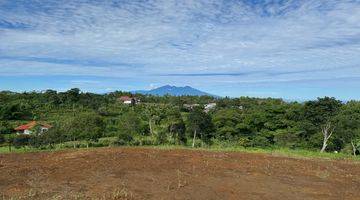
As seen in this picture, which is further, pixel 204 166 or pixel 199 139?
pixel 199 139

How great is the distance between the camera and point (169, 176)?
39.6ft

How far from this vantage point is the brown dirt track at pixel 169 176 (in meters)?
9.91

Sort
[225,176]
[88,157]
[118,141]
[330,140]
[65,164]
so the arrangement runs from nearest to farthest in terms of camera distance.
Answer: [225,176]
[65,164]
[88,157]
[118,141]
[330,140]

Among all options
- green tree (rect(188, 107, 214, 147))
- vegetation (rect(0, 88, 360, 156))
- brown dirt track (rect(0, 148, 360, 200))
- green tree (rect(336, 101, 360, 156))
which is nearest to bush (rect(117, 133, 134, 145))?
vegetation (rect(0, 88, 360, 156))

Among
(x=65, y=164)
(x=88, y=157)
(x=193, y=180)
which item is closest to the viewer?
(x=193, y=180)

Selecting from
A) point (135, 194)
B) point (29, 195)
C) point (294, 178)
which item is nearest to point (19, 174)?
point (29, 195)

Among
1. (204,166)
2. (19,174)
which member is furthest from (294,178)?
(19,174)

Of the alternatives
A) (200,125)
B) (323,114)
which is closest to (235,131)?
(200,125)

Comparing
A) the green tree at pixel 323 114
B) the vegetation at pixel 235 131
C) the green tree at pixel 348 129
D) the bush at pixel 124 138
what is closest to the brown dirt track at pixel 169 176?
the vegetation at pixel 235 131

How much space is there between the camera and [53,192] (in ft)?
31.4

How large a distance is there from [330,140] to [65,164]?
867 inches

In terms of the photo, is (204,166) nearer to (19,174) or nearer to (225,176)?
(225,176)

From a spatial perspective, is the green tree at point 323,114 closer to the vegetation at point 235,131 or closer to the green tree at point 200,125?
the vegetation at point 235,131

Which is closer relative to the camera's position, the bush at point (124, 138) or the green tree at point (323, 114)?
the bush at point (124, 138)
